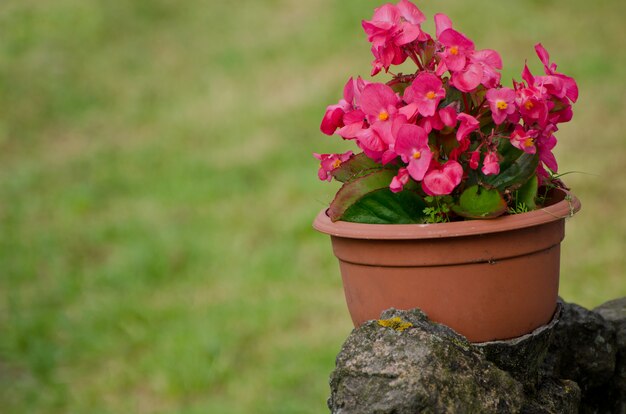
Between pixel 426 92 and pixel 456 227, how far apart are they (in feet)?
1.14

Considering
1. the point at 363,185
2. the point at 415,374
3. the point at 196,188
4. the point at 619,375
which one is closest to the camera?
the point at 415,374

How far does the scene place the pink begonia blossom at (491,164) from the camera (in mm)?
1972

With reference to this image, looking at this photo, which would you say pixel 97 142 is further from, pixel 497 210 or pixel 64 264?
pixel 497 210

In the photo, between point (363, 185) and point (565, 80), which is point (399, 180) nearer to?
point (363, 185)

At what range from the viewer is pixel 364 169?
218cm

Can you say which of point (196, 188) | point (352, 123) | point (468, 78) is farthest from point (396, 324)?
point (196, 188)

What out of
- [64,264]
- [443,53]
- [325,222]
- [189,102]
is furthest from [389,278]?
[189,102]

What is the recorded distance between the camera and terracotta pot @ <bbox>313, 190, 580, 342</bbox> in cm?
200

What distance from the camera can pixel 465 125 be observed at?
2.01 metres

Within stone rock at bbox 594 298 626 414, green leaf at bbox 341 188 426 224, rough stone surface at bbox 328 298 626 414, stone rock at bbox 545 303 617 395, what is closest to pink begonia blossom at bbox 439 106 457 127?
green leaf at bbox 341 188 426 224

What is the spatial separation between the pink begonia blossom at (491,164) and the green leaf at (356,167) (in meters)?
0.30

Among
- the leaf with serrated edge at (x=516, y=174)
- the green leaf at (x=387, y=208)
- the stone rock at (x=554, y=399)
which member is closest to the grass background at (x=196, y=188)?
the stone rock at (x=554, y=399)

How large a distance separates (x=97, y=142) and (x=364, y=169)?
22.8ft

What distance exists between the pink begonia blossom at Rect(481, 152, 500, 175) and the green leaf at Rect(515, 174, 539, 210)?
0.17 meters
